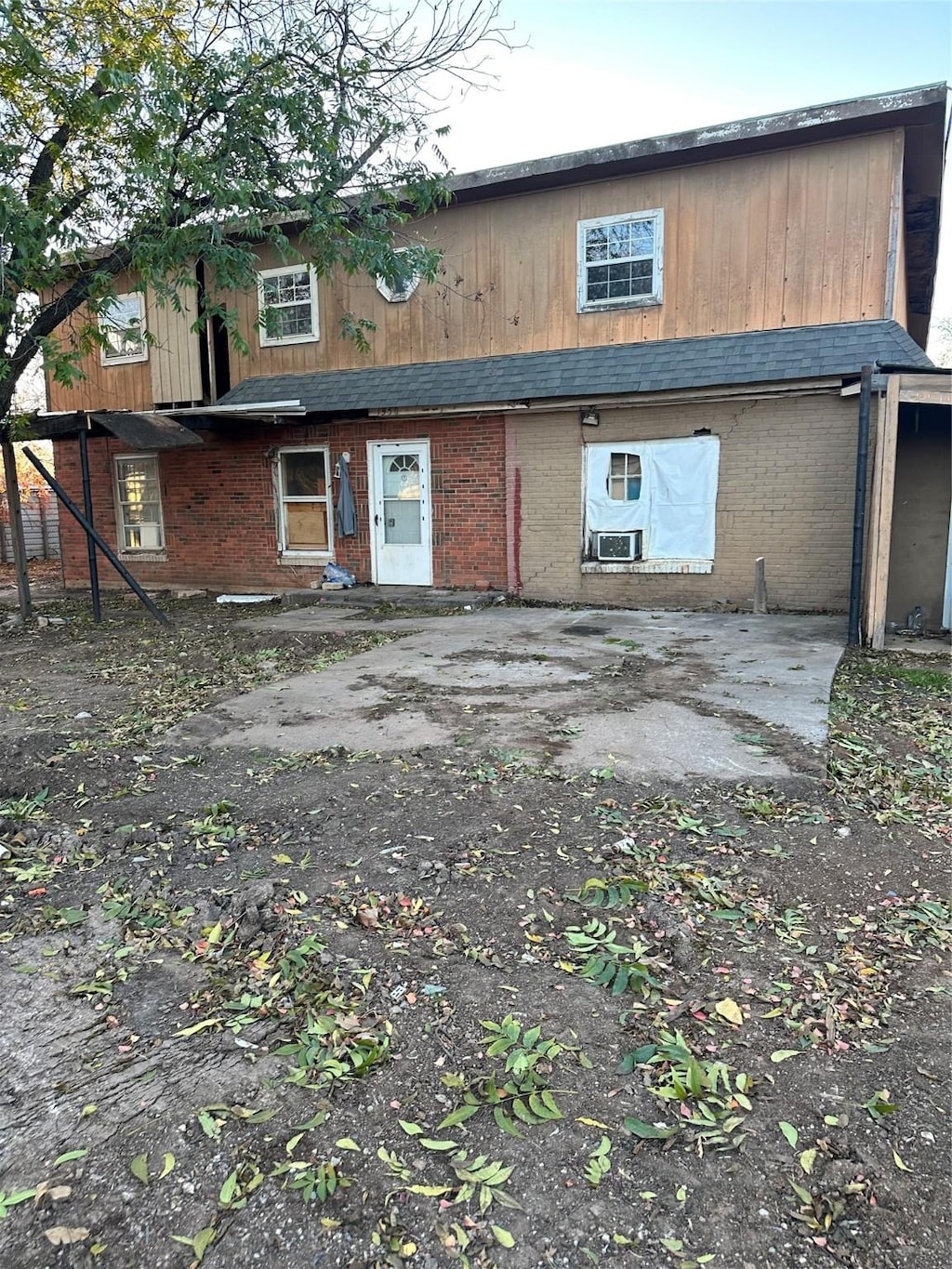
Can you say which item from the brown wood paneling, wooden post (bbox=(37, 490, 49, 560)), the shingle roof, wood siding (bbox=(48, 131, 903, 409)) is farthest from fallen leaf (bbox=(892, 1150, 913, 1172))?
wooden post (bbox=(37, 490, 49, 560))

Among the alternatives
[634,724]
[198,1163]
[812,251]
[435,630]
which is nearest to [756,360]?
[812,251]

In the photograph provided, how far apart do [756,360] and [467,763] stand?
22.7 feet

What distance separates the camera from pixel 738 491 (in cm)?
969

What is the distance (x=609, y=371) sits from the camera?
10.1 meters

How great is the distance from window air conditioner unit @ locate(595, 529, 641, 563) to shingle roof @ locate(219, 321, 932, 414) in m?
1.79

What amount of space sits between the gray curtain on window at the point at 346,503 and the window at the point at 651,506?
11.8ft

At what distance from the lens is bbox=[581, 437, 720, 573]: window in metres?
9.91

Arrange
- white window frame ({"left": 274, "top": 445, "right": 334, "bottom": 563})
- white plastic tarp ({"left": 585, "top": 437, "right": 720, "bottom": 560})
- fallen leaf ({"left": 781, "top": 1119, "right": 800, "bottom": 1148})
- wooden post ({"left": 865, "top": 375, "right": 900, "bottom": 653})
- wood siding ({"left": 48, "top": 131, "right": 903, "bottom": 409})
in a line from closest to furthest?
fallen leaf ({"left": 781, "top": 1119, "right": 800, "bottom": 1148}) < wooden post ({"left": 865, "top": 375, "right": 900, "bottom": 653}) < wood siding ({"left": 48, "top": 131, "right": 903, "bottom": 409}) < white plastic tarp ({"left": 585, "top": 437, "right": 720, "bottom": 560}) < white window frame ({"left": 274, "top": 445, "right": 334, "bottom": 563})

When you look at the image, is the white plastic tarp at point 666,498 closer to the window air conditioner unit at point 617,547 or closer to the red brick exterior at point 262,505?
the window air conditioner unit at point 617,547

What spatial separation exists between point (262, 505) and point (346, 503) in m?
1.72

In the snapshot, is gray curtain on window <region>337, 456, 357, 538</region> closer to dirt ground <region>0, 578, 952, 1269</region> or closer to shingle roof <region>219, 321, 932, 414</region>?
shingle roof <region>219, 321, 932, 414</region>

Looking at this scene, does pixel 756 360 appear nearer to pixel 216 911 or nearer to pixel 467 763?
pixel 467 763

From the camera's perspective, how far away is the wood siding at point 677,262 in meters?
9.05

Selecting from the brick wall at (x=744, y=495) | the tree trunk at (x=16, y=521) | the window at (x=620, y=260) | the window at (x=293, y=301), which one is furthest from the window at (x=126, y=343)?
the window at (x=620, y=260)
